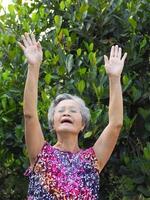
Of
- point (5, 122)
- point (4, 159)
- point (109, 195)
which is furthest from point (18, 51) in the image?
point (109, 195)

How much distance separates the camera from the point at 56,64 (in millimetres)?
4637

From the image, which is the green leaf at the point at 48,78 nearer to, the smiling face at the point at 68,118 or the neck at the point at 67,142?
the smiling face at the point at 68,118

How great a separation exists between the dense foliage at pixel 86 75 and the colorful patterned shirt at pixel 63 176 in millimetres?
1094

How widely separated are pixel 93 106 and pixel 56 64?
0.48 metres

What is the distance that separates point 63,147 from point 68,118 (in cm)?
17

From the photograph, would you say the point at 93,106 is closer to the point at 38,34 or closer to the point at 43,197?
the point at 38,34

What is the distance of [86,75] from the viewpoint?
446 cm

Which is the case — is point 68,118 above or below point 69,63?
below

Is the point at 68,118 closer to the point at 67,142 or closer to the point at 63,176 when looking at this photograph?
the point at 67,142

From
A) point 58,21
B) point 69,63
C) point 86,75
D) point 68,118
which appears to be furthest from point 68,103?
point 58,21

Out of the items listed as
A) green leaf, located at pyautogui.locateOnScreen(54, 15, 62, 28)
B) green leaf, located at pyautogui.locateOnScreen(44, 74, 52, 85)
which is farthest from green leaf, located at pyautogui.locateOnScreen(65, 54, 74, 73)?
green leaf, located at pyautogui.locateOnScreen(54, 15, 62, 28)

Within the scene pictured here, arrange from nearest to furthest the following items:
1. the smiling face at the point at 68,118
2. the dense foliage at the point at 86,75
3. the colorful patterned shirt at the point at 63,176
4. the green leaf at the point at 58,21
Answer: the colorful patterned shirt at the point at 63,176
the smiling face at the point at 68,118
the dense foliage at the point at 86,75
the green leaf at the point at 58,21

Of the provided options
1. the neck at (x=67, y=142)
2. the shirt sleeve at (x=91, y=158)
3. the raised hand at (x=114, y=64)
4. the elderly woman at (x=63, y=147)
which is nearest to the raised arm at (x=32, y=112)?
the elderly woman at (x=63, y=147)

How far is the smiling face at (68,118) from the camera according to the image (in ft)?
10.4
